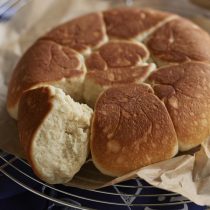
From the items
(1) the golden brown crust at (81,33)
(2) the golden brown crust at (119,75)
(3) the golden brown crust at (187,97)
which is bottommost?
(3) the golden brown crust at (187,97)

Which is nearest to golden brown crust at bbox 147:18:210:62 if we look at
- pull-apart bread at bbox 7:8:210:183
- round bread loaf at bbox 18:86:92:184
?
pull-apart bread at bbox 7:8:210:183

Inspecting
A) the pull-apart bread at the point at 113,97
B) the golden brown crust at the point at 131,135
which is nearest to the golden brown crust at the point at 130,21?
the pull-apart bread at the point at 113,97

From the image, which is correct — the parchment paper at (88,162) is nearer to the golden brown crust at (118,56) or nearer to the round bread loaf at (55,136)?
the round bread loaf at (55,136)

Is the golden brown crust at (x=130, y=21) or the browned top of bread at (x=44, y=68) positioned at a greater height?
the browned top of bread at (x=44, y=68)

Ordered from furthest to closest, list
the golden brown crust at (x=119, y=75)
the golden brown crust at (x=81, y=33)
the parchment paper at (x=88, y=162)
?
the golden brown crust at (x=81, y=33)
the golden brown crust at (x=119, y=75)
the parchment paper at (x=88, y=162)

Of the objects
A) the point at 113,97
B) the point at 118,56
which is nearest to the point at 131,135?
the point at 113,97

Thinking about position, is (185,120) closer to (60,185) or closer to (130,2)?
(60,185)

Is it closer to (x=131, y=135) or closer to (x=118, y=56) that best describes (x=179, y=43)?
(x=118, y=56)
